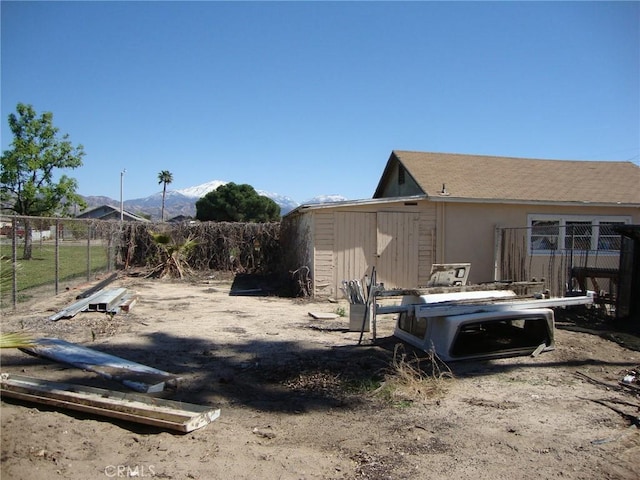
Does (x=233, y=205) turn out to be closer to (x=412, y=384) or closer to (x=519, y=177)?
(x=519, y=177)

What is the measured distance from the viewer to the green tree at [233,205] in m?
48.8

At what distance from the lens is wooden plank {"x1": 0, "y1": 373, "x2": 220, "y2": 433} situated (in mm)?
3910

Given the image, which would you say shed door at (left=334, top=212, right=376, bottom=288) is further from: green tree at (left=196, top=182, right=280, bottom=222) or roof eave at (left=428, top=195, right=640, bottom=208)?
green tree at (left=196, top=182, right=280, bottom=222)

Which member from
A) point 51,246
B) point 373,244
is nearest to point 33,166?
point 51,246

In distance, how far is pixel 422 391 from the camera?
5160 mm

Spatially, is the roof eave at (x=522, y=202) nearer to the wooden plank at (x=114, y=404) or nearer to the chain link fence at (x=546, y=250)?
the chain link fence at (x=546, y=250)

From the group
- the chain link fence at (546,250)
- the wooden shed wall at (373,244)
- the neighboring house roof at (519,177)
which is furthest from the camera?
the neighboring house roof at (519,177)

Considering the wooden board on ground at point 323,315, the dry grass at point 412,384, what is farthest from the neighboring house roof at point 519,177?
the dry grass at point 412,384

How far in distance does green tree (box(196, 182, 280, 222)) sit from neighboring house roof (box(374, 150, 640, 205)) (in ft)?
103

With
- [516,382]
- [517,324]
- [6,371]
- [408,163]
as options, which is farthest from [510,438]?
[408,163]

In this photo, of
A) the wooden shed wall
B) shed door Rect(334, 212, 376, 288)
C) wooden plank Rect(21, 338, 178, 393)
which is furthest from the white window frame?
wooden plank Rect(21, 338, 178, 393)

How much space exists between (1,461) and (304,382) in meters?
3.11

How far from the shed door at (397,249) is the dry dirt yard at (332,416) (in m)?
5.14

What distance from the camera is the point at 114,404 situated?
4012 mm
